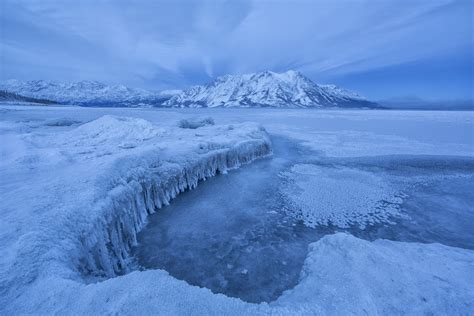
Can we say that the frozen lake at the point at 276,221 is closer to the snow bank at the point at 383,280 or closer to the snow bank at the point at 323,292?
the snow bank at the point at 383,280

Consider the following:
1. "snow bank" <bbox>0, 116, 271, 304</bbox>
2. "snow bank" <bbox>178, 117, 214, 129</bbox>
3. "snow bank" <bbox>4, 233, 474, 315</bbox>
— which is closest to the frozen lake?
"snow bank" <bbox>0, 116, 271, 304</bbox>

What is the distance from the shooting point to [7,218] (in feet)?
17.0

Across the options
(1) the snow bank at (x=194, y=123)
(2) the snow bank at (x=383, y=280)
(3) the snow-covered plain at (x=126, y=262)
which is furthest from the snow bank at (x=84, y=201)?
(1) the snow bank at (x=194, y=123)

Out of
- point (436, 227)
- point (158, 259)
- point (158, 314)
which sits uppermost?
point (158, 314)

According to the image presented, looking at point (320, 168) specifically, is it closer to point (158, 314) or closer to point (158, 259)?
point (158, 259)

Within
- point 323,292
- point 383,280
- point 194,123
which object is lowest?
point 383,280

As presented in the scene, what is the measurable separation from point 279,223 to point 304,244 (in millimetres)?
1455

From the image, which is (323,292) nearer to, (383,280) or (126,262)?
(383,280)

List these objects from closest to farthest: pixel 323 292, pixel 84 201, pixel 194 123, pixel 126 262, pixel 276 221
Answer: pixel 323 292, pixel 84 201, pixel 126 262, pixel 276 221, pixel 194 123

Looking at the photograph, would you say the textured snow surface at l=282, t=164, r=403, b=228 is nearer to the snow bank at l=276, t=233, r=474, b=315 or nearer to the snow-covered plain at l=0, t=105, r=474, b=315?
the snow-covered plain at l=0, t=105, r=474, b=315

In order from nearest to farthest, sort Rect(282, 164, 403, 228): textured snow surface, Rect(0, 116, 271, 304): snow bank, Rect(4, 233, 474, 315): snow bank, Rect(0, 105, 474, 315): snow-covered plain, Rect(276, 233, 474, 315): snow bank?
Rect(4, 233, 474, 315): snow bank, Rect(0, 105, 474, 315): snow-covered plain, Rect(276, 233, 474, 315): snow bank, Rect(0, 116, 271, 304): snow bank, Rect(282, 164, 403, 228): textured snow surface

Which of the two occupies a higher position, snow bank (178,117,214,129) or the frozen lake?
snow bank (178,117,214,129)

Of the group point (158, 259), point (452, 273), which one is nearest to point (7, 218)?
point (158, 259)

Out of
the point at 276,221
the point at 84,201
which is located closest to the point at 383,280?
the point at 276,221
